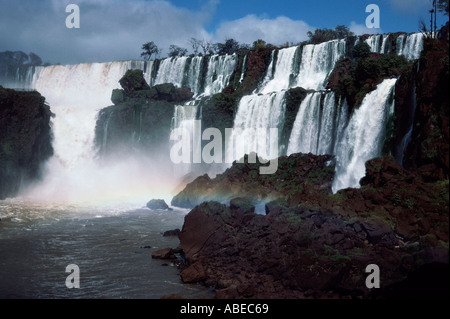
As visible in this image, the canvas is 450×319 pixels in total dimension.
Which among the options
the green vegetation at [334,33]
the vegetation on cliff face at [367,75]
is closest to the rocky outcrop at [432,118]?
the vegetation on cliff face at [367,75]

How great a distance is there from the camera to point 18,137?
30062 millimetres

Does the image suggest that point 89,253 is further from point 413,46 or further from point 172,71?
point 172,71

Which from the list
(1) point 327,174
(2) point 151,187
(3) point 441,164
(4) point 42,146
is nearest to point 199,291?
(3) point 441,164

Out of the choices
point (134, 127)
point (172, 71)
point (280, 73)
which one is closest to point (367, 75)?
point (280, 73)

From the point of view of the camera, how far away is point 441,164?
44.2ft

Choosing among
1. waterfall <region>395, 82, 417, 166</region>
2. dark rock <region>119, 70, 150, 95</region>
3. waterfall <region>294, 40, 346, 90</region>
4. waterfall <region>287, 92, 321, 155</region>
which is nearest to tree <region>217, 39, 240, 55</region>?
dark rock <region>119, 70, 150, 95</region>

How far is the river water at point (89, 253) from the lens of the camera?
38.7ft

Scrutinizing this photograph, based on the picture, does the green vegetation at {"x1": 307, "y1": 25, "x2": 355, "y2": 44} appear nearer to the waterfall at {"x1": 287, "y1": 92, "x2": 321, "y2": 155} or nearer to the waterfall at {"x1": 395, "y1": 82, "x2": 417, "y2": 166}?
the waterfall at {"x1": 287, "y1": 92, "x2": 321, "y2": 155}

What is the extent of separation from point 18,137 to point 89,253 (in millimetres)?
18922

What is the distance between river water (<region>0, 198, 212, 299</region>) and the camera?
11.8 metres

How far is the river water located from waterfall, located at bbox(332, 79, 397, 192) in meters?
9.83

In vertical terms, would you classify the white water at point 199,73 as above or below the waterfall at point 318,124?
above

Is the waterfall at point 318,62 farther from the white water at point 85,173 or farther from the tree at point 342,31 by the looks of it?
the tree at point 342,31

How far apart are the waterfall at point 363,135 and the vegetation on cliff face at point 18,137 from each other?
23381 mm
